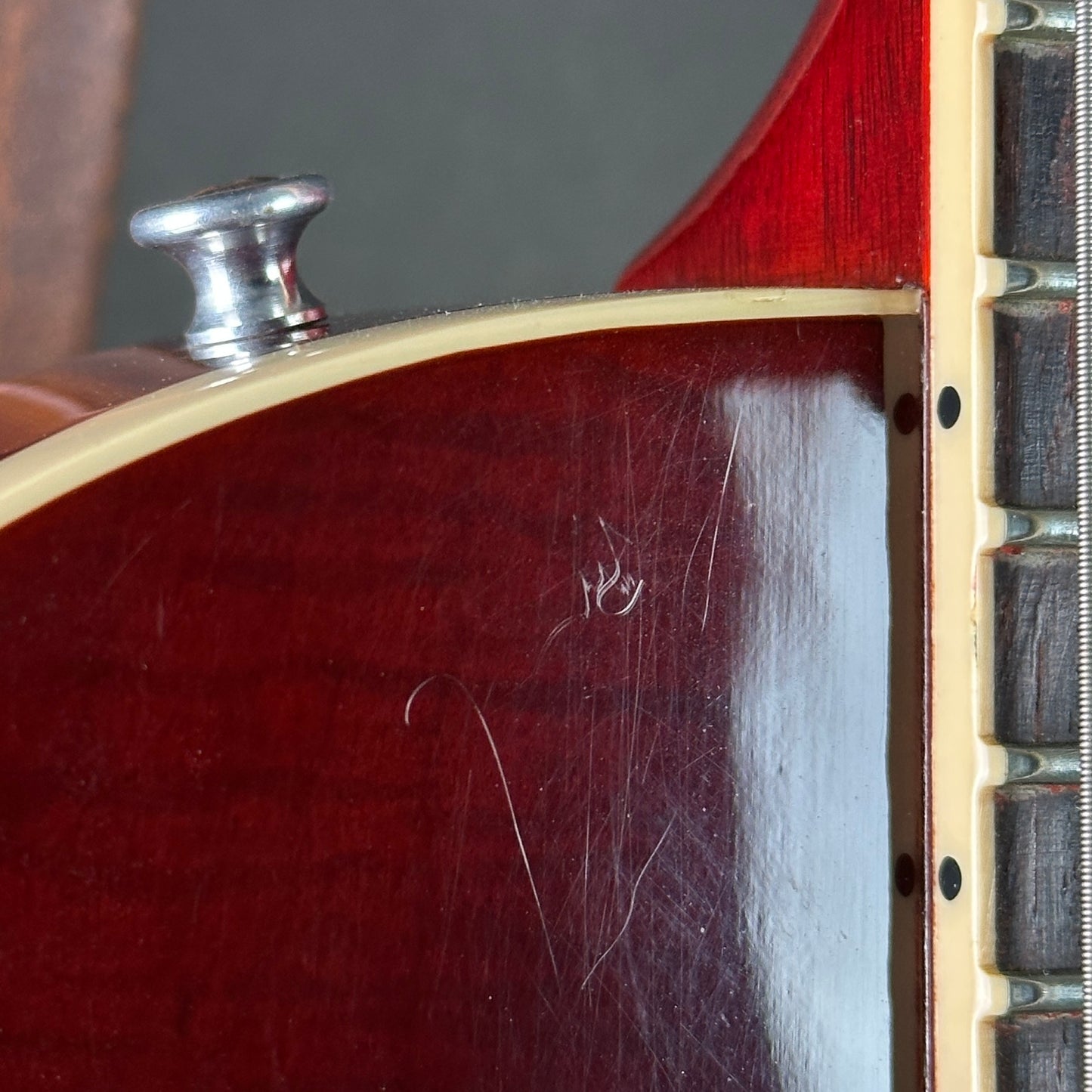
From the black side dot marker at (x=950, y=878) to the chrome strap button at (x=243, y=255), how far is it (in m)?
0.24

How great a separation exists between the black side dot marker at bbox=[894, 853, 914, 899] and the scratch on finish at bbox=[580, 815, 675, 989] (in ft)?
0.24

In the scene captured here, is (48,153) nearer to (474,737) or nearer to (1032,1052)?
(474,737)

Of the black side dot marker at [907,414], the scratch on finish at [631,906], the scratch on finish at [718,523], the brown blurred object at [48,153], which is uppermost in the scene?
the brown blurred object at [48,153]

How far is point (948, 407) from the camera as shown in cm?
48

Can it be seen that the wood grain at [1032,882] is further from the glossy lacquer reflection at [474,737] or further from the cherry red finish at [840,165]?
the cherry red finish at [840,165]

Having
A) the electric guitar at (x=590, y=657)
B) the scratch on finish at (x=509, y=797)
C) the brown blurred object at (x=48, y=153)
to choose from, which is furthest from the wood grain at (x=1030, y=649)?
the brown blurred object at (x=48, y=153)

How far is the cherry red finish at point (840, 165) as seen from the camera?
50cm

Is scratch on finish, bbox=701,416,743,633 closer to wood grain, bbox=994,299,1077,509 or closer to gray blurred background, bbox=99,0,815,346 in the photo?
wood grain, bbox=994,299,1077,509

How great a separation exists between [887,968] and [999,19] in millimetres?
285

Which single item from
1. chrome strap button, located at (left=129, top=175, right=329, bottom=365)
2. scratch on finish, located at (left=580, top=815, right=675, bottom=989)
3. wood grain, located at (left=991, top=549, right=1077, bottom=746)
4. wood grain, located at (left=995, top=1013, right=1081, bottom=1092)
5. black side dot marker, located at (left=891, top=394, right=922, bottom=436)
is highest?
chrome strap button, located at (left=129, top=175, right=329, bottom=365)

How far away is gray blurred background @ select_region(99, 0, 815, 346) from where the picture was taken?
1548mm

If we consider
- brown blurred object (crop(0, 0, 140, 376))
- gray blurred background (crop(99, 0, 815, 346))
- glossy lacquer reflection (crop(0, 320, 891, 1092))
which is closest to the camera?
glossy lacquer reflection (crop(0, 320, 891, 1092))

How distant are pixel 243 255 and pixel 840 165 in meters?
0.19

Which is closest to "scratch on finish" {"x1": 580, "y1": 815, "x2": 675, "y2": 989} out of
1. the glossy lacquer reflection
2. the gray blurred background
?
the glossy lacquer reflection
